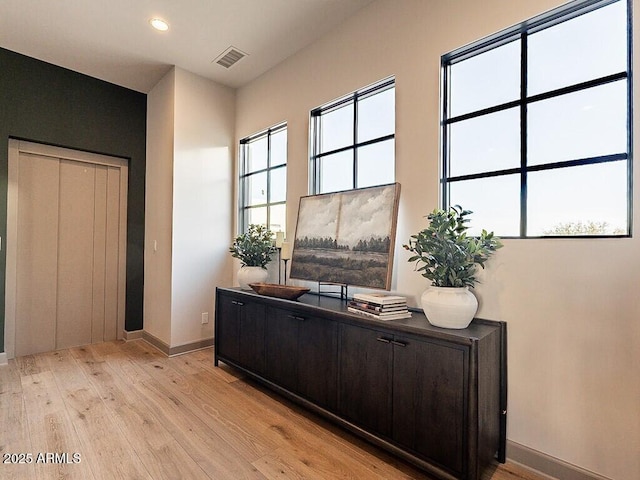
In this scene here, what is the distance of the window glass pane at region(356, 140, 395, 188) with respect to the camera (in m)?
2.61

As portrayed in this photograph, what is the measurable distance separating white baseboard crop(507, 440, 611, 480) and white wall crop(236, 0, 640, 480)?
0.07 ft

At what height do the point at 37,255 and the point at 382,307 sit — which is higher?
the point at 37,255

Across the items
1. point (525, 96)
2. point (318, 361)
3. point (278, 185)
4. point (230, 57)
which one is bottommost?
point (318, 361)

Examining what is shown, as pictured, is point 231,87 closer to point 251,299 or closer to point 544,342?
point 251,299

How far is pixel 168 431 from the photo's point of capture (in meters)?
2.17

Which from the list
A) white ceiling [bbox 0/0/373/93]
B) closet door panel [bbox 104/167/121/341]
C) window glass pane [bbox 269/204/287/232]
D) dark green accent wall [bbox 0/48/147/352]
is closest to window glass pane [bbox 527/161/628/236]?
white ceiling [bbox 0/0/373/93]

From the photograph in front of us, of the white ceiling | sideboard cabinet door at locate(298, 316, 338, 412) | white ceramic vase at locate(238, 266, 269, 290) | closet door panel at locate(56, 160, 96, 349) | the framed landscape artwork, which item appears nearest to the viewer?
sideboard cabinet door at locate(298, 316, 338, 412)

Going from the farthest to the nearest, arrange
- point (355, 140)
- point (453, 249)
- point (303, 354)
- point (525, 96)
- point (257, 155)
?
point (257, 155)
point (355, 140)
point (303, 354)
point (525, 96)
point (453, 249)

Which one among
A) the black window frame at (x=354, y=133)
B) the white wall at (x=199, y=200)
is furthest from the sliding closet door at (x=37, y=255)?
the black window frame at (x=354, y=133)

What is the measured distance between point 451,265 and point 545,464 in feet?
3.66

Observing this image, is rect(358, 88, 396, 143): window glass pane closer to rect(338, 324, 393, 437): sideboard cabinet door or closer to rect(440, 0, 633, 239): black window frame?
rect(440, 0, 633, 239): black window frame

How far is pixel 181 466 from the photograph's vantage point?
1840 millimetres

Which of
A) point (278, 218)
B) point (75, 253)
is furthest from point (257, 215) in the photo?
point (75, 253)

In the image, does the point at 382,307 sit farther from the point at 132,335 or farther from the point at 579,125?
the point at 132,335
